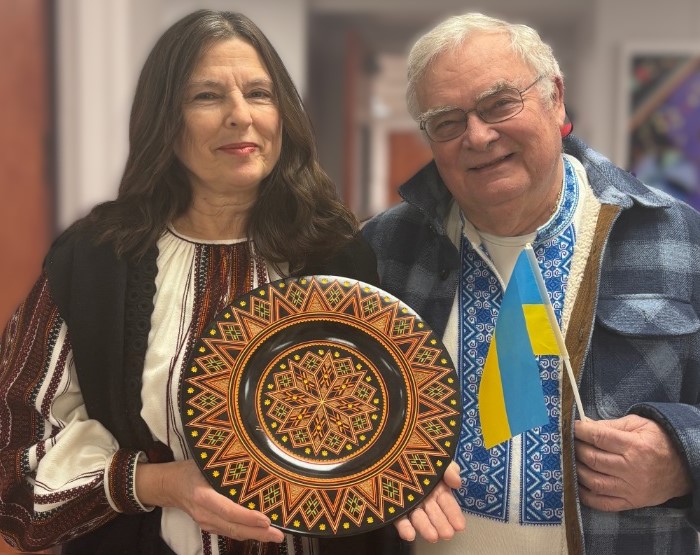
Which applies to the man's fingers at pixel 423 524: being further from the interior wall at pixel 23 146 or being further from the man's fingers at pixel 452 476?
the interior wall at pixel 23 146

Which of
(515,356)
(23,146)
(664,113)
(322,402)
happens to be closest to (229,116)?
(322,402)

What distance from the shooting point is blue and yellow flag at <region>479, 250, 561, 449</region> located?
120 cm

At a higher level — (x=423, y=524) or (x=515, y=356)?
(x=515, y=356)

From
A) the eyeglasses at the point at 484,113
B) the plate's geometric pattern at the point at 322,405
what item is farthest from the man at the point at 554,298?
the plate's geometric pattern at the point at 322,405

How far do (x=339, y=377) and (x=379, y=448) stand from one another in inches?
4.6

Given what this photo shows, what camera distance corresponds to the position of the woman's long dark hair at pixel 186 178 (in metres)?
1.22

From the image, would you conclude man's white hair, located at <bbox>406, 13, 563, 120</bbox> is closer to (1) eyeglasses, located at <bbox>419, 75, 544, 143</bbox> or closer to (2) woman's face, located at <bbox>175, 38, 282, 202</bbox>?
(1) eyeglasses, located at <bbox>419, 75, 544, 143</bbox>

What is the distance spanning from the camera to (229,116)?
3.95 ft

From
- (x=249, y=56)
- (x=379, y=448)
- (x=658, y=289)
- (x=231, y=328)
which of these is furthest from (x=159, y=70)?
(x=658, y=289)

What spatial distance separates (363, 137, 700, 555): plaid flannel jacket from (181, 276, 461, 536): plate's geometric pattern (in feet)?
0.92

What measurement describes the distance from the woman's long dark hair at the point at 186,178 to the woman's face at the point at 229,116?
0.01m

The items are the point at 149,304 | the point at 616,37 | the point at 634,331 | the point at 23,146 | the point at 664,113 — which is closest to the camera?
the point at 149,304

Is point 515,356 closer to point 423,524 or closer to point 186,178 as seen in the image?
point 423,524

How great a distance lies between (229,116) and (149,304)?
30cm
